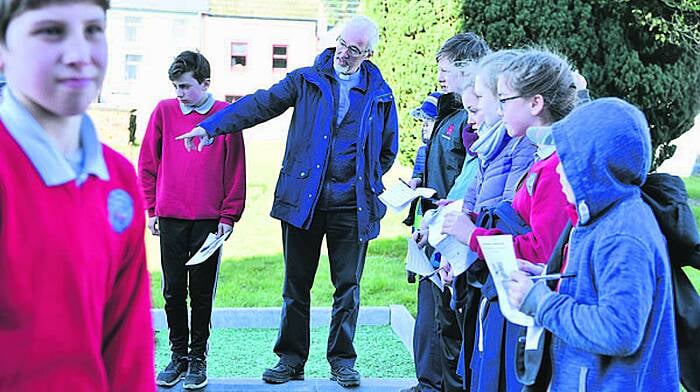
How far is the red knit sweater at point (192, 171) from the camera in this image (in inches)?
176

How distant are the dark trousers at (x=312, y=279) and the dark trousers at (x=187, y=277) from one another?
0.44 m

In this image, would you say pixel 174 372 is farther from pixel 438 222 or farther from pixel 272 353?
pixel 438 222

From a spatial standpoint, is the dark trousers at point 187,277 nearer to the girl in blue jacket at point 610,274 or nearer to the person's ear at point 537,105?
the person's ear at point 537,105

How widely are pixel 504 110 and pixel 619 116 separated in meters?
0.86

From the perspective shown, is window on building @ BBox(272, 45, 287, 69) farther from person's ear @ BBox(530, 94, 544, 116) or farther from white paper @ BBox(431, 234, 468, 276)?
person's ear @ BBox(530, 94, 544, 116)

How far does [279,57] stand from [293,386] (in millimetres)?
26897

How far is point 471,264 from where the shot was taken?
129 inches

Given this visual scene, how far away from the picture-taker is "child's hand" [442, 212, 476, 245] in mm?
3176

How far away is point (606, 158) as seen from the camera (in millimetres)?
2229

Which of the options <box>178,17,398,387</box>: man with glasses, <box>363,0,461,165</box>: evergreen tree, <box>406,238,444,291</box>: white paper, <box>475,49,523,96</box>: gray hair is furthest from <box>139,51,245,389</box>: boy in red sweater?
<box>363,0,461,165</box>: evergreen tree

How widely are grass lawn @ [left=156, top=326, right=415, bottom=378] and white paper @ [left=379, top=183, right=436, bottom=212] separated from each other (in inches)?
58.5

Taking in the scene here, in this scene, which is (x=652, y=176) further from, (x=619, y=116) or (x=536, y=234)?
(x=536, y=234)

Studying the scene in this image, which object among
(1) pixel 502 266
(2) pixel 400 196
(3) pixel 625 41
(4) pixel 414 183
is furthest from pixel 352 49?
(3) pixel 625 41

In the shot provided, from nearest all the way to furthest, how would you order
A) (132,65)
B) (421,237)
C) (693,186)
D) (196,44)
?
(421,237)
(693,186)
(132,65)
(196,44)
